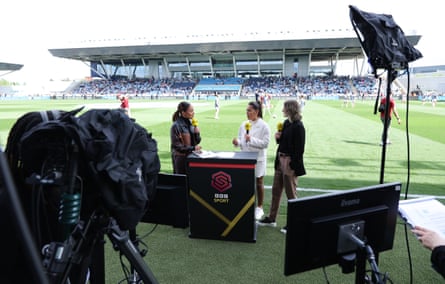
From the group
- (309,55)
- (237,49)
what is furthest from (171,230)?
(309,55)

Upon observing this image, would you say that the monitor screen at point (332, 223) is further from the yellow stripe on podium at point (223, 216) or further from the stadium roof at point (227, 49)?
the stadium roof at point (227, 49)

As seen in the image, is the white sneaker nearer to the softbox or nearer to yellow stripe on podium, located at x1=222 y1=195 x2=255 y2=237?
yellow stripe on podium, located at x1=222 y1=195 x2=255 y2=237

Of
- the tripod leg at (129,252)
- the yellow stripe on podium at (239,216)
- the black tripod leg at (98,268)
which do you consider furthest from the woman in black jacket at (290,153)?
the tripod leg at (129,252)

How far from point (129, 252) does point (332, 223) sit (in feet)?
3.37

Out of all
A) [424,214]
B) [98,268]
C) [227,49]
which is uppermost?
[227,49]

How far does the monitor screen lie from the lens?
59.0 inches

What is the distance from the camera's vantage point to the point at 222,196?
13.3 feet

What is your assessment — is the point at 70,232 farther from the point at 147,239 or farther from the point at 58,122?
the point at 147,239

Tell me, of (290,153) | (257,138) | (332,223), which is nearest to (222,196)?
(290,153)

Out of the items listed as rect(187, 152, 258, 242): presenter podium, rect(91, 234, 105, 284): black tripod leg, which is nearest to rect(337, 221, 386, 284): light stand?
rect(91, 234, 105, 284): black tripod leg

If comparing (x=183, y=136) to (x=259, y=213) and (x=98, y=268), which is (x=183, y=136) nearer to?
(x=259, y=213)

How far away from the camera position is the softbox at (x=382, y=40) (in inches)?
117

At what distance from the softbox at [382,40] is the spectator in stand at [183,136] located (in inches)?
102

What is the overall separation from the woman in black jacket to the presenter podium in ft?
1.80
